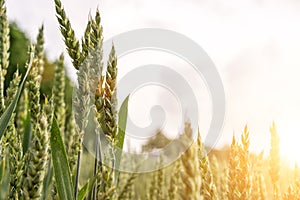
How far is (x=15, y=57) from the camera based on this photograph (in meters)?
7.90

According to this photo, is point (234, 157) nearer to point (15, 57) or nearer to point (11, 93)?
point (11, 93)

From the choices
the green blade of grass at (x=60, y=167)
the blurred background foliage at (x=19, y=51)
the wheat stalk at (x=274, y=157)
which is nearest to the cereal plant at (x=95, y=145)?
the green blade of grass at (x=60, y=167)

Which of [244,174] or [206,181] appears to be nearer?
[206,181]

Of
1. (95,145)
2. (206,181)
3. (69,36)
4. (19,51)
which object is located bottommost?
(206,181)

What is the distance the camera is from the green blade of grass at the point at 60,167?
1.04 metres

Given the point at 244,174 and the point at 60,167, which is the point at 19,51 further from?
the point at 244,174

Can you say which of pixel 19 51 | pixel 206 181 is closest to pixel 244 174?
pixel 206 181

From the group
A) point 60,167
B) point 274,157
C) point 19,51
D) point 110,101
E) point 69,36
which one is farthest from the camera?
point 19,51

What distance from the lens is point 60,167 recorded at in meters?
1.09

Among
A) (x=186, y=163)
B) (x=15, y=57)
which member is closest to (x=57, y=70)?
(x=186, y=163)

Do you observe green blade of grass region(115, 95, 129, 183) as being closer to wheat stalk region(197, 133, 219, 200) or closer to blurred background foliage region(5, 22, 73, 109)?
wheat stalk region(197, 133, 219, 200)

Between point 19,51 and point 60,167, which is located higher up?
point 19,51

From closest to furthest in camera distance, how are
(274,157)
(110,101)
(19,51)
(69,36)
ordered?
(110,101) → (69,36) → (274,157) → (19,51)

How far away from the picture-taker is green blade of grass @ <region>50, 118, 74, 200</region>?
1.04 m
